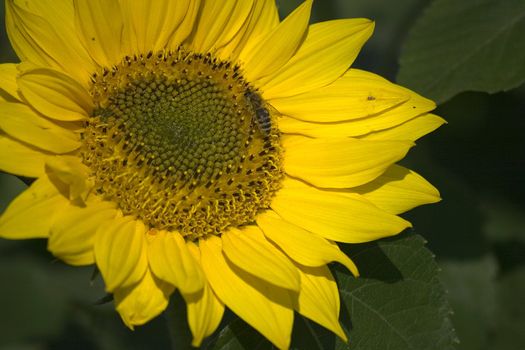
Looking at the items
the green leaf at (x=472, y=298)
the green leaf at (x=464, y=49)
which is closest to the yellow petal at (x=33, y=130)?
the green leaf at (x=464, y=49)

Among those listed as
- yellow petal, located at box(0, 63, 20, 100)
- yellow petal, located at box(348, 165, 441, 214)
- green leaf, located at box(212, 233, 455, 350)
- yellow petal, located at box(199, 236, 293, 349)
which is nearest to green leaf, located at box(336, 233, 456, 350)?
green leaf, located at box(212, 233, 455, 350)

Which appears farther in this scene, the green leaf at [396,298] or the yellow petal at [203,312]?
the green leaf at [396,298]

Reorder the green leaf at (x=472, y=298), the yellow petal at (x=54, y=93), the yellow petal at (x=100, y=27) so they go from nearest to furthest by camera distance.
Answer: the yellow petal at (x=54, y=93) → the yellow petal at (x=100, y=27) → the green leaf at (x=472, y=298)

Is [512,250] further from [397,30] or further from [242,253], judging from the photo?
[242,253]

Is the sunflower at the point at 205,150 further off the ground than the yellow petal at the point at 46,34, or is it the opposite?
the yellow petal at the point at 46,34

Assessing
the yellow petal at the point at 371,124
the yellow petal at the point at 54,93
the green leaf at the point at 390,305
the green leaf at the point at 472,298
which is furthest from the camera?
the green leaf at the point at 472,298

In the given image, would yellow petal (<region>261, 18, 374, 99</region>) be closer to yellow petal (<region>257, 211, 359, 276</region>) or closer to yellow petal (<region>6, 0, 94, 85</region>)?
yellow petal (<region>257, 211, 359, 276</region>)

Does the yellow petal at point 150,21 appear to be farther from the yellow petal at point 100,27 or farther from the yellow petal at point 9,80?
the yellow petal at point 9,80
